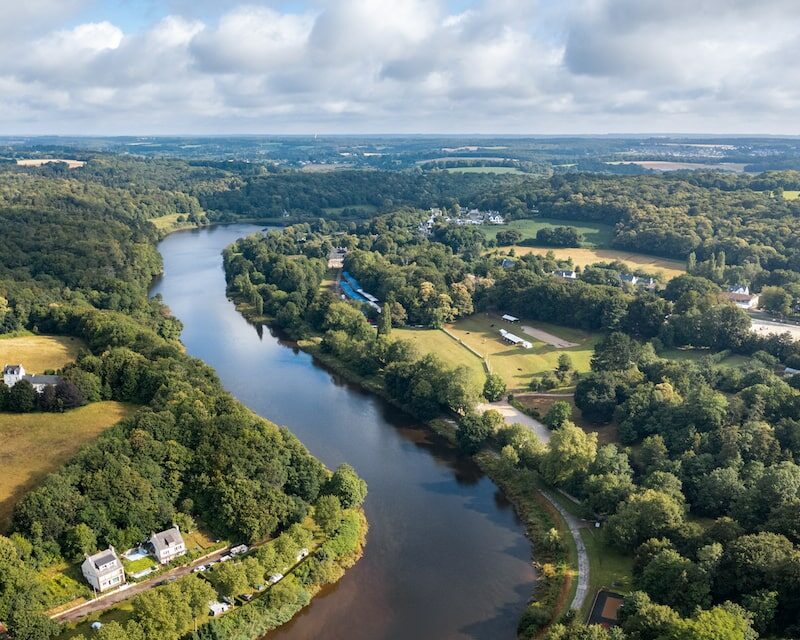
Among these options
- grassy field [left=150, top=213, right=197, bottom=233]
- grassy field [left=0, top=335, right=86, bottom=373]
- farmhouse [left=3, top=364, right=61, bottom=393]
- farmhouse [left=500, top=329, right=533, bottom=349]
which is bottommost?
farmhouse [left=500, top=329, right=533, bottom=349]

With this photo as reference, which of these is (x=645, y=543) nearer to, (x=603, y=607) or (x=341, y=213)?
(x=603, y=607)

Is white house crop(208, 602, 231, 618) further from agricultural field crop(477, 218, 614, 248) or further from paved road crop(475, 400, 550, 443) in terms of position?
agricultural field crop(477, 218, 614, 248)

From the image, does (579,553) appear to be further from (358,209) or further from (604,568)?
(358,209)

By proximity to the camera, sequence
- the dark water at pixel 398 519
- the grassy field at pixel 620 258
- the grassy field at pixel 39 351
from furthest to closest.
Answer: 1. the grassy field at pixel 620 258
2. the grassy field at pixel 39 351
3. the dark water at pixel 398 519

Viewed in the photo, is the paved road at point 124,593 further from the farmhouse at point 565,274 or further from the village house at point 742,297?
the farmhouse at point 565,274

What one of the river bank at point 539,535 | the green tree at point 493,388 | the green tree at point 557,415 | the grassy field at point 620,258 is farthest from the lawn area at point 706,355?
the grassy field at point 620,258

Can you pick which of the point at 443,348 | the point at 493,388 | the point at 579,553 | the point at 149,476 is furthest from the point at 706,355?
the point at 149,476

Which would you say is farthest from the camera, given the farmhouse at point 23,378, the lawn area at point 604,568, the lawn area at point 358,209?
the lawn area at point 358,209

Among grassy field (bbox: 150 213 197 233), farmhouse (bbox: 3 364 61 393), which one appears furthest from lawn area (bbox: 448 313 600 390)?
grassy field (bbox: 150 213 197 233)
